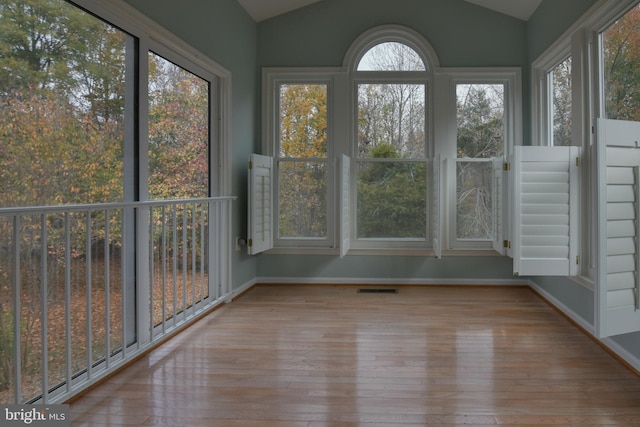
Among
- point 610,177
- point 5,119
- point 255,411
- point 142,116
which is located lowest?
point 255,411

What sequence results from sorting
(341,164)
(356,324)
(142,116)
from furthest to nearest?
(341,164), (356,324), (142,116)

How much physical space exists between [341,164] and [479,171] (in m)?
1.43

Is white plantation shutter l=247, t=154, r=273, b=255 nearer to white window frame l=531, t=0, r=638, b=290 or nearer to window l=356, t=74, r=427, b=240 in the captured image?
window l=356, t=74, r=427, b=240

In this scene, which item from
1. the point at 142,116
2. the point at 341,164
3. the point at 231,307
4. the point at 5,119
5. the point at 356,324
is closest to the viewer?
the point at 5,119

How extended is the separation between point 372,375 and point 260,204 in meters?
2.27

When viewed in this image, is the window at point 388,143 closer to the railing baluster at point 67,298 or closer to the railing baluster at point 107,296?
the railing baluster at point 107,296

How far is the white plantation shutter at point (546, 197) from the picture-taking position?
3.30 metres

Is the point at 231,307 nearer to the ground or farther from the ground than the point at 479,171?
nearer to the ground

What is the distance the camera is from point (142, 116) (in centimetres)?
282

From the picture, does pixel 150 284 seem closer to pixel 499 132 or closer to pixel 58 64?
pixel 58 64

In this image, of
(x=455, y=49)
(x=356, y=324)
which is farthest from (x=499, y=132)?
(x=356, y=324)

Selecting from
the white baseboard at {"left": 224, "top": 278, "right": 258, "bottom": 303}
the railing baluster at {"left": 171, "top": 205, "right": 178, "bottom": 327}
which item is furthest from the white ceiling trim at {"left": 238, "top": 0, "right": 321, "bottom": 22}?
the white baseboard at {"left": 224, "top": 278, "right": 258, "bottom": 303}

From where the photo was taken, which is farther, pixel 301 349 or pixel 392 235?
pixel 392 235

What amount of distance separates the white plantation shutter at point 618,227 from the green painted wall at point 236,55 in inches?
101
